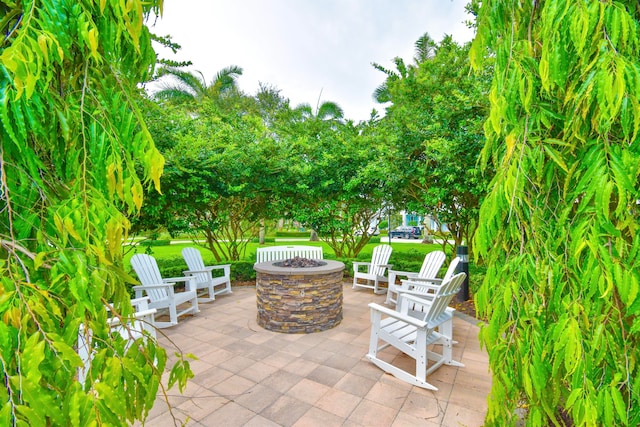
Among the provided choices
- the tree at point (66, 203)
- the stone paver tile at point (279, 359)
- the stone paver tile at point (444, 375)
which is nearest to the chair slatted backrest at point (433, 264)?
the stone paver tile at point (444, 375)

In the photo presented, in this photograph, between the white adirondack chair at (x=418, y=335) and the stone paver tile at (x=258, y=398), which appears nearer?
the stone paver tile at (x=258, y=398)

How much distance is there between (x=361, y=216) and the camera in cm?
819

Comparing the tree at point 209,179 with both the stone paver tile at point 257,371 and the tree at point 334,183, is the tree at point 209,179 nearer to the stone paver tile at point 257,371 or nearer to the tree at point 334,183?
the tree at point 334,183

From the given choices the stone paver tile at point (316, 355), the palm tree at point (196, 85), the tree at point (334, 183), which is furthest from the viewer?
the palm tree at point (196, 85)

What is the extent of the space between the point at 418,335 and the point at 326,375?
0.99 metres

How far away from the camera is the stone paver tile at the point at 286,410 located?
2344 mm

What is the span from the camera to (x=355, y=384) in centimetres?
283

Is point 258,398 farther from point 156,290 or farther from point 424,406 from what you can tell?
point 156,290

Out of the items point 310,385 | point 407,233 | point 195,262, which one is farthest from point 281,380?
point 407,233

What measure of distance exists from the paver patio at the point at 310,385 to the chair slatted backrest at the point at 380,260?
2016 mm

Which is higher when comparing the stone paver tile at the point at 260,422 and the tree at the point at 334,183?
the tree at the point at 334,183

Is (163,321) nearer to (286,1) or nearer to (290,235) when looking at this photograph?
(286,1)

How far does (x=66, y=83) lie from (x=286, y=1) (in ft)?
24.3

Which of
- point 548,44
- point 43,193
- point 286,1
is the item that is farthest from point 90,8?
point 286,1
